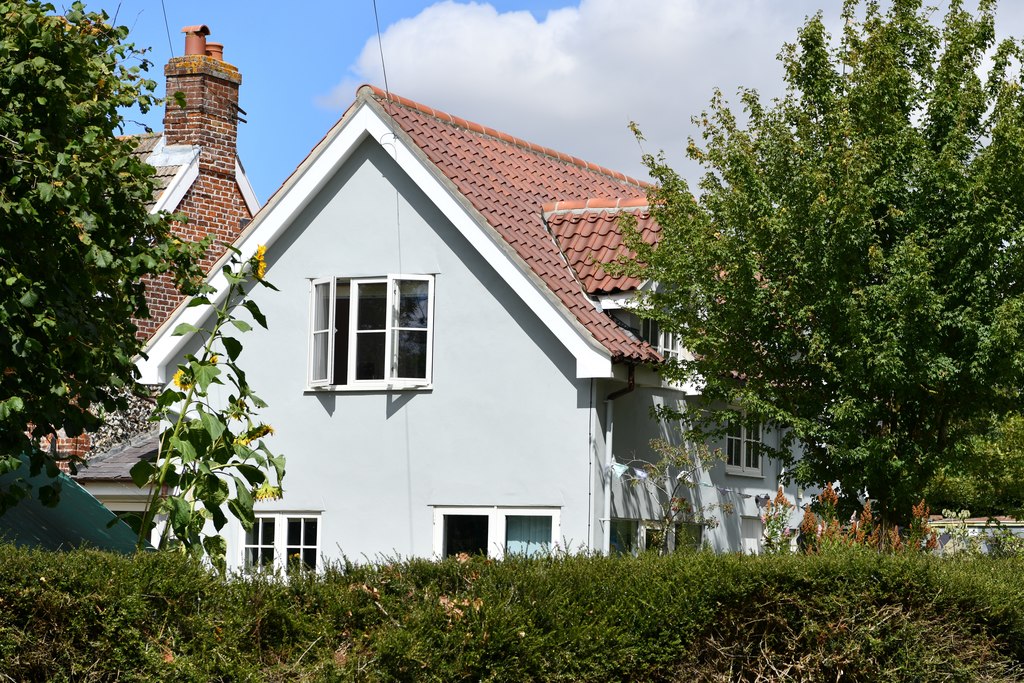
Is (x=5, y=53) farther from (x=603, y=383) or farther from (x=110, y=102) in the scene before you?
(x=603, y=383)

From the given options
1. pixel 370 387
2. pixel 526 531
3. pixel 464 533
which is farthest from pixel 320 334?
pixel 526 531

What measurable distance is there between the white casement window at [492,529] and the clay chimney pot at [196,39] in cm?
954

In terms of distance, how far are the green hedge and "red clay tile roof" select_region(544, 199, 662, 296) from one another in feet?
27.4

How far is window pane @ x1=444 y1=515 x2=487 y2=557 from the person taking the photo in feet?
56.7

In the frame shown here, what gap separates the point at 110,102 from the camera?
10414 mm

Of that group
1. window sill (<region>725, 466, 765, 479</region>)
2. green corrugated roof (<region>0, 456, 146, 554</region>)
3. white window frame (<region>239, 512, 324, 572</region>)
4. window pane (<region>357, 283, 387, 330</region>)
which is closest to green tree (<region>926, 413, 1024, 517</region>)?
window sill (<region>725, 466, 765, 479</region>)

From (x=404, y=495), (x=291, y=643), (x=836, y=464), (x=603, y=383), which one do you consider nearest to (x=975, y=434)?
(x=836, y=464)

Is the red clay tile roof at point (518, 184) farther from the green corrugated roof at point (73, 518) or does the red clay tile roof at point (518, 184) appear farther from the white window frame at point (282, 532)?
the green corrugated roof at point (73, 518)

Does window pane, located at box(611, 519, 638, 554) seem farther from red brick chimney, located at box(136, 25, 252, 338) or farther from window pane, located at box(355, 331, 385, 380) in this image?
red brick chimney, located at box(136, 25, 252, 338)

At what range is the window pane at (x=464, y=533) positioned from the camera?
17.3 m

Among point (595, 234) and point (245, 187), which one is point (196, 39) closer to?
point (245, 187)

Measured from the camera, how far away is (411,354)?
1798cm

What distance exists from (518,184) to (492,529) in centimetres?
547

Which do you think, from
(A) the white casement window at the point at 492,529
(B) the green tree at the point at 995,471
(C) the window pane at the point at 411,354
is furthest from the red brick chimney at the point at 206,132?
(B) the green tree at the point at 995,471
